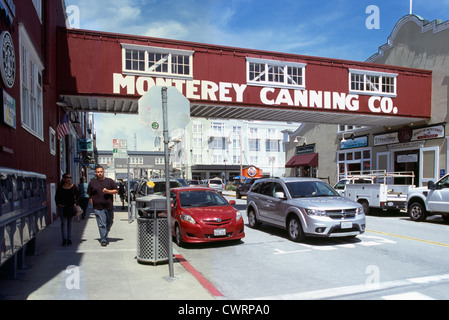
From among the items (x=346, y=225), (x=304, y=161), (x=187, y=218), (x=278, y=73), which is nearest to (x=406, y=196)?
(x=278, y=73)

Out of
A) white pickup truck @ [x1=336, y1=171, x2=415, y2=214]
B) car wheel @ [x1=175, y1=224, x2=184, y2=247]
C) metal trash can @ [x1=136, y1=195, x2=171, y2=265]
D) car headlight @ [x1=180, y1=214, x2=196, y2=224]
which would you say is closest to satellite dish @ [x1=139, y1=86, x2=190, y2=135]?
metal trash can @ [x1=136, y1=195, x2=171, y2=265]

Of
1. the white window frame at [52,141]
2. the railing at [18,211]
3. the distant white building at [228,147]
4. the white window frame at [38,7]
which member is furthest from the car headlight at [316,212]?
the distant white building at [228,147]

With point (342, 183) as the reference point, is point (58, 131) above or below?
above

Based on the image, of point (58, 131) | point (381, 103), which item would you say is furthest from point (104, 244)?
point (381, 103)

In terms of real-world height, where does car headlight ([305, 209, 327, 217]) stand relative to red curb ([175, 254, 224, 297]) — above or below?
above

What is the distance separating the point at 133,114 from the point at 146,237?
1401 centimetres

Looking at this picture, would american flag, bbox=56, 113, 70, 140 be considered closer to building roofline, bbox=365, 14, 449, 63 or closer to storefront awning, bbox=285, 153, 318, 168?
building roofline, bbox=365, 14, 449, 63

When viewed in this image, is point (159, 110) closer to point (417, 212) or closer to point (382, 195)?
point (417, 212)

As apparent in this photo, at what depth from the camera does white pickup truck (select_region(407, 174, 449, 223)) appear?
42.9ft

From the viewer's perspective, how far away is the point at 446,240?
32.7 ft

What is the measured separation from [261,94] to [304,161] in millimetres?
17102

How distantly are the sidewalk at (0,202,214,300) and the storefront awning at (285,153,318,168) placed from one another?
26.5 meters

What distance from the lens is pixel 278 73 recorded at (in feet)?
62.0

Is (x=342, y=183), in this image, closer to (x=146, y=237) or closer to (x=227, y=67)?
(x=227, y=67)
